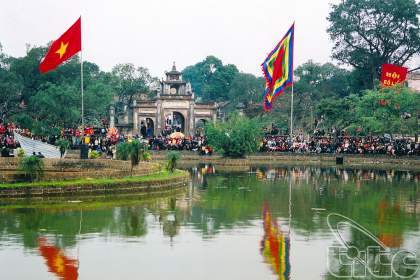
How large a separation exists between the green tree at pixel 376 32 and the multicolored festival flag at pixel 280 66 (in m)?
32.4

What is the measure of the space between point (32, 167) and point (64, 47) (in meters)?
7.25

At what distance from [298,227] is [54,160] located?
14.1 metres

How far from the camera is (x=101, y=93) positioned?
74.8 meters

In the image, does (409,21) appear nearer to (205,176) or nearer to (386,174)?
(386,174)

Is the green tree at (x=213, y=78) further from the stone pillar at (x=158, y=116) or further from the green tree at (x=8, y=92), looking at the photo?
the green tree at (x=8, y=92)

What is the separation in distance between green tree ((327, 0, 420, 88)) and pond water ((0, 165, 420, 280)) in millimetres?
45235

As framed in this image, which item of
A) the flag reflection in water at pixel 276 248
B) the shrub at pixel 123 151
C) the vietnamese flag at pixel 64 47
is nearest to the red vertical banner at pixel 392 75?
the shrub at pixel 123 151

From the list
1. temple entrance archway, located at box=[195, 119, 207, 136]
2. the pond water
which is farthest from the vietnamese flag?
temple entrance archway, located at box=[195, 119, 207, 136]

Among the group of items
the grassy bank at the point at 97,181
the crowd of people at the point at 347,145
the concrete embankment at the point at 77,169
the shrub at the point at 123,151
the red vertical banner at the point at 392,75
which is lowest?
the grassy bank at the point at 97,181

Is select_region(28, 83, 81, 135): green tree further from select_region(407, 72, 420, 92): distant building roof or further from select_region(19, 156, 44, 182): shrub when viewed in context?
select_region(407, 72, 420, 92): distant building roof

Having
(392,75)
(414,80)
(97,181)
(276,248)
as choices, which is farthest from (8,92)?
(276,248)

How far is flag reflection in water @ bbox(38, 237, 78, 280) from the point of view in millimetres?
16723

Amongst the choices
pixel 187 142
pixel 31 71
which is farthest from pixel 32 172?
pixel 31 71

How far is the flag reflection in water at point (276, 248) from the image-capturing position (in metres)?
17.4
